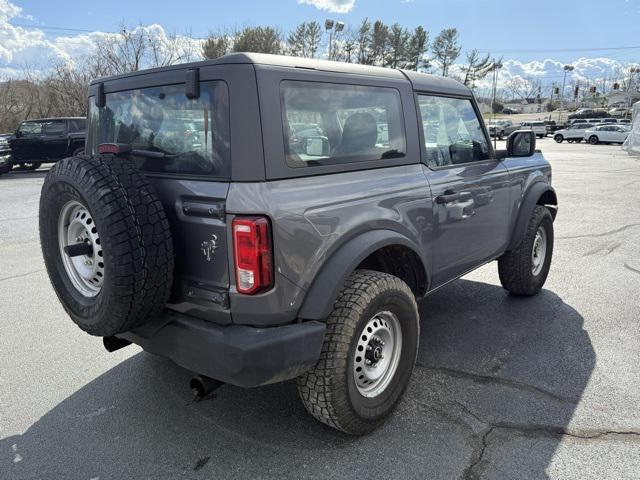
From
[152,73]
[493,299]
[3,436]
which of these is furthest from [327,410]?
[493,299]

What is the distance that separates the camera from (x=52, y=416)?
9.70ft

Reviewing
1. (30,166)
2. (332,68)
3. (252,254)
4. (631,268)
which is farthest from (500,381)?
(30,166)

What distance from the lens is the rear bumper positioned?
2234 millimetres

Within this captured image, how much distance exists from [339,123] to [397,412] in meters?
1.72

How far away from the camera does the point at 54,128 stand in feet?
54.7

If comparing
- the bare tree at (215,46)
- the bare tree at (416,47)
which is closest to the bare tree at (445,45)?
the bare tree at (416,47)

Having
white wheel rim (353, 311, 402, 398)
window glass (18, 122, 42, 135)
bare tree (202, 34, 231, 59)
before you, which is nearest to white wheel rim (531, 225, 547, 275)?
white wheel rim (353, 311, 402, 398)

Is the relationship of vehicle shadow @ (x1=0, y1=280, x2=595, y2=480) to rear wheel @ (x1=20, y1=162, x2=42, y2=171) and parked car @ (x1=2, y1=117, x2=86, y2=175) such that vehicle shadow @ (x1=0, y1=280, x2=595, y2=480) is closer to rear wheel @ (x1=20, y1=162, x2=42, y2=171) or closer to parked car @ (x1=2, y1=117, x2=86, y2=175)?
parked car @ (x1=2, y1=117, x2=86, y2=175)

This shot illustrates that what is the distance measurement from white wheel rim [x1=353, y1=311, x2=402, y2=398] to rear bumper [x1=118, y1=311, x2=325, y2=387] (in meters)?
0.38

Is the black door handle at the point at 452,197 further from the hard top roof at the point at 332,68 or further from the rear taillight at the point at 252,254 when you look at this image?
the rear taillight at the point at 252,254

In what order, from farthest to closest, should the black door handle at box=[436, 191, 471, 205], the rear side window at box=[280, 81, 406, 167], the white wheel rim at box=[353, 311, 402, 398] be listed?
the black door handle at box=[436, 191, 471, 205], the white wheel rim at box=[353, 311, 402, 398], the rear side window at box=[280, 81, 406, 167]

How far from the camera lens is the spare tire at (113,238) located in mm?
2230

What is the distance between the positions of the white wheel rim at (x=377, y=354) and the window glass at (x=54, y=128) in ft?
55.8

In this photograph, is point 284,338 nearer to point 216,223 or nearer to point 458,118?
point 216,223
